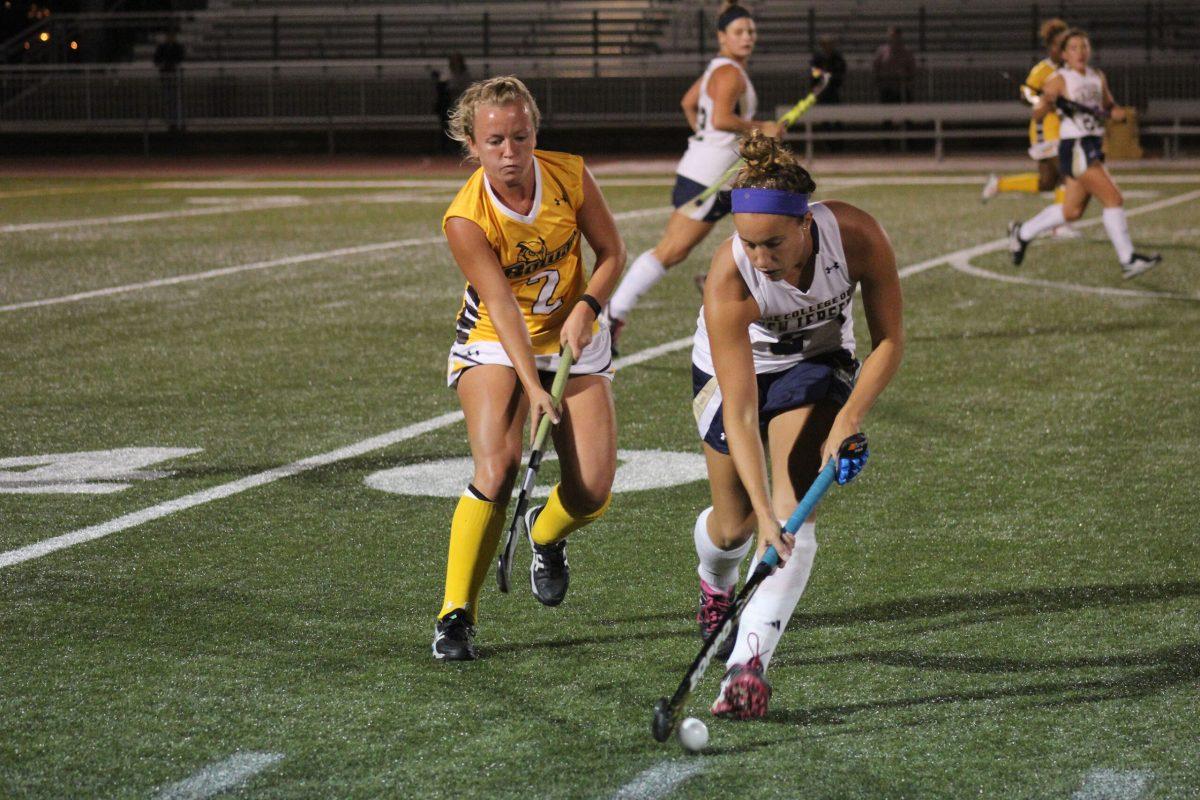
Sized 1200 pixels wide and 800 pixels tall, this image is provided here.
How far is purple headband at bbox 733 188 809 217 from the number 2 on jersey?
3.88 feet

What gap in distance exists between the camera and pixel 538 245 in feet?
17.0

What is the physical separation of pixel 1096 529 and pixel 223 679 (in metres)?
3.10

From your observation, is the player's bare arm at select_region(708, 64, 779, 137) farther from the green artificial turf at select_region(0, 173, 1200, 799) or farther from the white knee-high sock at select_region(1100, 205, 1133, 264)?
the white knee-high sock at select_region(1100, 205, 1133, 264)

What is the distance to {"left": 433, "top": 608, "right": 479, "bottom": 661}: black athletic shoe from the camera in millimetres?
4758

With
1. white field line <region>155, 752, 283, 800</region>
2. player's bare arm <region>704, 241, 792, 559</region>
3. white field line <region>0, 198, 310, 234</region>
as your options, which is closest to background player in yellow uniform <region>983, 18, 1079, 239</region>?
white field line <region>0, 198, 310, 234</region>

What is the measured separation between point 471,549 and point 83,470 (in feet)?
9.73

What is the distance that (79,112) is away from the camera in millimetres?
31906

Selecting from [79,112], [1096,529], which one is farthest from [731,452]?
[79,112]

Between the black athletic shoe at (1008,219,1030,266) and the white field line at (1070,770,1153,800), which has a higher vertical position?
the black athletic shoe at (1008,219,1030,266)

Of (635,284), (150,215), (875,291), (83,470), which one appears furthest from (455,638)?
(150,215)

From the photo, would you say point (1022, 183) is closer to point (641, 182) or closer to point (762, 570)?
point (641, 182)

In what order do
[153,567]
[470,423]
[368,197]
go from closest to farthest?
[470,423]
[153,567]
[368,197]

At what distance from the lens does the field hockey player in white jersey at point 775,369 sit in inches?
166

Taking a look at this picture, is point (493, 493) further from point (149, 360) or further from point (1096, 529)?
point (149, 360)
